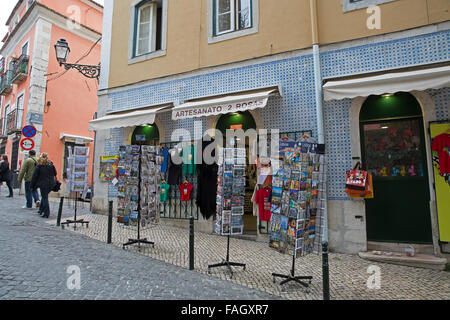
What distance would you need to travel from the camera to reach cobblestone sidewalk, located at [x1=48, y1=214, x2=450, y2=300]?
12.8 feet

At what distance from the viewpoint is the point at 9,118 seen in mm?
18500

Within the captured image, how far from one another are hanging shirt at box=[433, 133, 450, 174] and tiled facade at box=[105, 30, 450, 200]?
44cm

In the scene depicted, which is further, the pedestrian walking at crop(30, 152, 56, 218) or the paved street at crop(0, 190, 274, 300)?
the pedestrian walking at crop(30, 152, 56, 218)

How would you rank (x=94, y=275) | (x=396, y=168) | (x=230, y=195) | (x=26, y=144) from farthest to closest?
(x=26, y=144) → (x=396, y=168) → (x=230, y=195) → (x=94, y=275)

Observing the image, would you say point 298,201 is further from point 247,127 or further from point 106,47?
point 106,47

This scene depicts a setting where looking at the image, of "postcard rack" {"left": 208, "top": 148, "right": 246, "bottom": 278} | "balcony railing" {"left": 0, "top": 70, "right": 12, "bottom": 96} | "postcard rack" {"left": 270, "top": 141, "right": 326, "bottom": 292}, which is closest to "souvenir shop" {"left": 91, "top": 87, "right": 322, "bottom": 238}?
A: "postcard rack" {"left": 208, "top": 148, "right": 246, "bottom": 278}

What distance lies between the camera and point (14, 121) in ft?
57.4

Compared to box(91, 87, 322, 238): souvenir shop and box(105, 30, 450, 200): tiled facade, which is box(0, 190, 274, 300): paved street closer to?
box(91, 87, 322, 238): souvenir shop

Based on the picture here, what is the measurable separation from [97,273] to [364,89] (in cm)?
556

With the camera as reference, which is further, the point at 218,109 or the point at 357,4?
the point at 218,109

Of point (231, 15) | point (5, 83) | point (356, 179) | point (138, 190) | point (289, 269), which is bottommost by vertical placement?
point (289, 269)

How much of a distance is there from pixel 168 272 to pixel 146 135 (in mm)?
5603

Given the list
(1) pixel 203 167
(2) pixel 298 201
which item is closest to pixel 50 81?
(1) pixel 203 167

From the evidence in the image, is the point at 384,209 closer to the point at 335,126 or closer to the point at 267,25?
the point at 335,126
